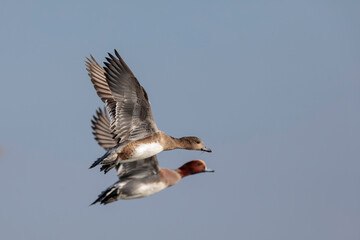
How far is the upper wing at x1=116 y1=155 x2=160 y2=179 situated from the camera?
1591 cm

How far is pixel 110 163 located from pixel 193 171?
6.66 ft

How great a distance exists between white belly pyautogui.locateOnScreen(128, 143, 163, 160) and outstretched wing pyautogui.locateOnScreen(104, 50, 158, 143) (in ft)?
0.84

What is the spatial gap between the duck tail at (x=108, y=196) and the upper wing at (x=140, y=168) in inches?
21.3

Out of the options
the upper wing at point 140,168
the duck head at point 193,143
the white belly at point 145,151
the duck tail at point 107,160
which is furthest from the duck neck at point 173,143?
the duck tail at point 107,160

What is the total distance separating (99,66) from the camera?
19.1 m

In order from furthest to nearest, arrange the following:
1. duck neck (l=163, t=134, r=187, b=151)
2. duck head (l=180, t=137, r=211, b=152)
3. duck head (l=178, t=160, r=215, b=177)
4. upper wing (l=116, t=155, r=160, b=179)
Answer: duck head (l=180, t=137, r=211, b=152)
duck neck (l=163, t=134, r=187, b=151)
duck head (l=178, t=160, r=215, b=177)
upper wing (l=116, t=155, r=160, b=179)

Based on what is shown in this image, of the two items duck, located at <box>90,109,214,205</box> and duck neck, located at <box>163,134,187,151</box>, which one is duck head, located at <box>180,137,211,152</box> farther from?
duck, located at <box>90,109,214,205</box>

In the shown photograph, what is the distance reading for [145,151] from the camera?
15.8 metres

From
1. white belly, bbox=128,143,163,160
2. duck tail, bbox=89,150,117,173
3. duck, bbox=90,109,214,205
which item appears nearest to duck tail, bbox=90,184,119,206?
duck, bbox=90,109,214,205

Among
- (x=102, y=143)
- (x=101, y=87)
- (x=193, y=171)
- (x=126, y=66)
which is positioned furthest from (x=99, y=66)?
(x=193, y=171)

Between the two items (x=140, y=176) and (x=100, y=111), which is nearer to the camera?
(x=140, y=176)

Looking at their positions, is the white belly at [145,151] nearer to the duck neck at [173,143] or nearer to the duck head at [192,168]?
the duck neck at [173,143]

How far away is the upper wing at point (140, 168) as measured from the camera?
52.2 feet

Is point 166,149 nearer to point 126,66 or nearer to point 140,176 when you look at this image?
point 140,176
